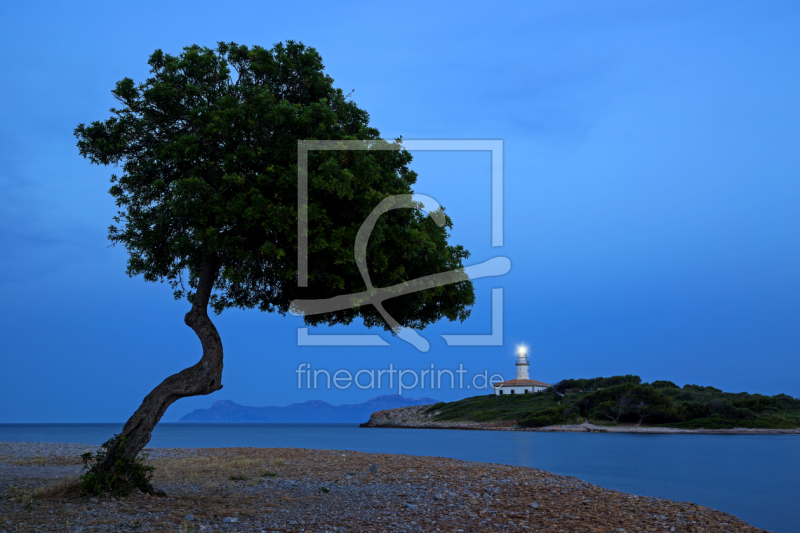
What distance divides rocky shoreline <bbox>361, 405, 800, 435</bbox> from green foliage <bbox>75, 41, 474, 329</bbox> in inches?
2847

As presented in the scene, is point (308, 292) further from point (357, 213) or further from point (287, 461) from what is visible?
point (287, 461)

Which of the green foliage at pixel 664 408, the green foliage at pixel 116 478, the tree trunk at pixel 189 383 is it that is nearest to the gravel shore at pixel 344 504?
the green foliage at pixel 116 478

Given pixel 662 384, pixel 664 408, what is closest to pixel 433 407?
pixel 662 384

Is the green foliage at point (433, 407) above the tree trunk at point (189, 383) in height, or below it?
below

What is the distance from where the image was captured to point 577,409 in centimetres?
8612

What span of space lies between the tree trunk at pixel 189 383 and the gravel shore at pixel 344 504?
1.09m

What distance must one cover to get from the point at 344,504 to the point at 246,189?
656 centimetres

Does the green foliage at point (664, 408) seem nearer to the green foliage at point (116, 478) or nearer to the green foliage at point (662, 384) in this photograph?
the green foliage at point (662, 384)

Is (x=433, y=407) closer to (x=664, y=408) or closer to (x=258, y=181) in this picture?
(x=664, y=408)

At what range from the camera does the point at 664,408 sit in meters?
78.0

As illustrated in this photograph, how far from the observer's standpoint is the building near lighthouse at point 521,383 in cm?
11876

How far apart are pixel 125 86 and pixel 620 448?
157 ft

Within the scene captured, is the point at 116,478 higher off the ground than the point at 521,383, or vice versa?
the point at 116,478

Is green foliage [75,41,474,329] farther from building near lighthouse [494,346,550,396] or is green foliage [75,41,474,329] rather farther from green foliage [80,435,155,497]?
building near lighthouse [494,346,550,396]
